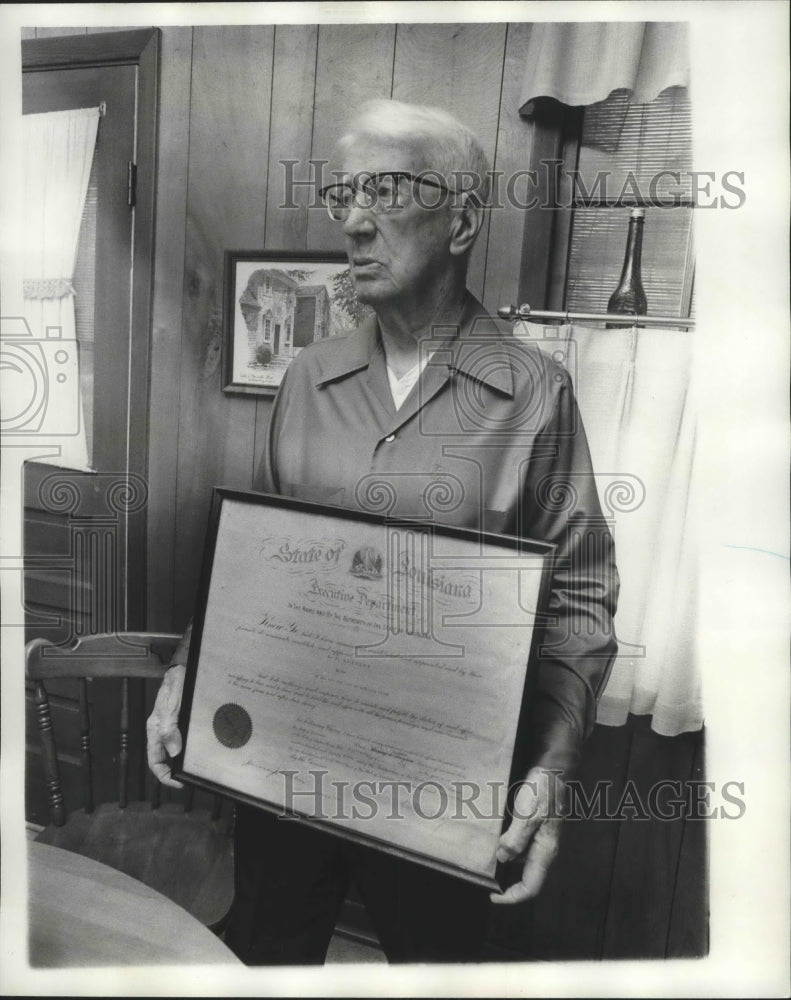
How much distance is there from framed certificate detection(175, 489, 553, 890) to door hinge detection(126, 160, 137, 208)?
1.46 ft

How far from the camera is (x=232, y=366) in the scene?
103 cm

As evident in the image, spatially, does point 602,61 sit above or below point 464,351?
above

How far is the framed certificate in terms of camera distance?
2.98ft

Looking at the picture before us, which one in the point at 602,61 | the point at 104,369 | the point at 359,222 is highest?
the point at 602,61

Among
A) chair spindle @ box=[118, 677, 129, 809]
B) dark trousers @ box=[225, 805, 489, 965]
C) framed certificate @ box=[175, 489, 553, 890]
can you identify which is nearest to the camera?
framed certificate @ box=[175, 489, 553, 890]

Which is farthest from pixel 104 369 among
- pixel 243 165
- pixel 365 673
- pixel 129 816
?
pixel 129 816

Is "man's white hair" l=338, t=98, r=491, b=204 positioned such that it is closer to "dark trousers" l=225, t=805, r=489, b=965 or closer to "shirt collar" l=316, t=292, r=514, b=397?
"shirt collar" l=316, t=292, r=514, b=397

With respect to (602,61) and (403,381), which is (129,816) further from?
(602,61)

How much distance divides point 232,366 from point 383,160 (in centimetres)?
35

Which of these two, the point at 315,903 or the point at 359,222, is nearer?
the point at 359,222

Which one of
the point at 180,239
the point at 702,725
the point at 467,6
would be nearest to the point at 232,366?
the point at 180,239

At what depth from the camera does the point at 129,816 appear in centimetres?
112

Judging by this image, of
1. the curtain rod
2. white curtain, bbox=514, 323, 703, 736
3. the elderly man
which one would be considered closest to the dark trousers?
the elderly man

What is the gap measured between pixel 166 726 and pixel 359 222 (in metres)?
0.77
